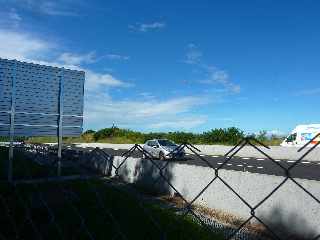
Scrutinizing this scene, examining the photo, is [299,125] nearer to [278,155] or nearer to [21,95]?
[278,155]

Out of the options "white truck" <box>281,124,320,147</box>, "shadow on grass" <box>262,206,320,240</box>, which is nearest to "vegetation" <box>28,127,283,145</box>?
"white truck" <box>281,124,320,147</box>

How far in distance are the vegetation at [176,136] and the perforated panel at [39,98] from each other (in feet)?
61.1

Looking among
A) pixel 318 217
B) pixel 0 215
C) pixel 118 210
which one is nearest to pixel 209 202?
pixel 118 210

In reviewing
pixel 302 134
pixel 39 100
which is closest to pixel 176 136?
pixel 302 134

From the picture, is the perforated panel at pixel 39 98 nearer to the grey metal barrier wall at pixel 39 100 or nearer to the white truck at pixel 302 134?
the grey metal barrier wall at pixel 39 100

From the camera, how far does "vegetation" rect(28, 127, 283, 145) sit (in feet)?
162

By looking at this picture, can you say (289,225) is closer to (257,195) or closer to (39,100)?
(257,195)

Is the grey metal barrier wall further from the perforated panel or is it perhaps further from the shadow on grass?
the shadow on grass

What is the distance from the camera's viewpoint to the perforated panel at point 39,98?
16.4 m

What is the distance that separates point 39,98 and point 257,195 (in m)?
10.6

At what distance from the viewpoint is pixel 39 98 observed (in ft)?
57.1

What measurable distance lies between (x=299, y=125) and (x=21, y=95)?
88.5ft

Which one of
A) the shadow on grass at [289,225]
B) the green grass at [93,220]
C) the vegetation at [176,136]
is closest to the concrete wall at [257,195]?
the shadow on grass at [289,225]

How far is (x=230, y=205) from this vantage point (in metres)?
10.6
